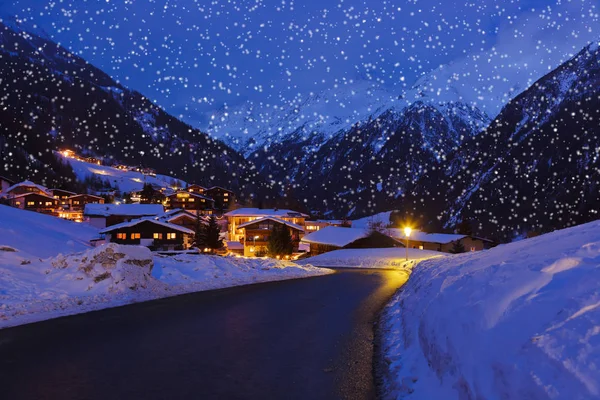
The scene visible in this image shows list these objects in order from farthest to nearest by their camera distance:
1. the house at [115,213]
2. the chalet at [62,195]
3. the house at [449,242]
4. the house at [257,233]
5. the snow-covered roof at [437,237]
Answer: the chalet at [62,195] < the house at [449,242] < the snow-covered roof at [437,237] < the house at [115,213] < the house at [257,233]

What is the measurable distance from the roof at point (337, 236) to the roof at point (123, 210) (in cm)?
2920

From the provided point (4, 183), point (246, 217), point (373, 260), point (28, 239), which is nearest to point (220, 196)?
point (246, 217)

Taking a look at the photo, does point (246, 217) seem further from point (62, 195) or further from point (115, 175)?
point (115, 175)

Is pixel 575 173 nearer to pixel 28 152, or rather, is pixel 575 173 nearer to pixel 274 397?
pixel 274 397

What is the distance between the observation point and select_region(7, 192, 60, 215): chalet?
97.6 m

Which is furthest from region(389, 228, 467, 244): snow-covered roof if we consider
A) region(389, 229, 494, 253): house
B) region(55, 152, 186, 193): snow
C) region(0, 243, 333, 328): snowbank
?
region(55, 152, 186, 193): snow

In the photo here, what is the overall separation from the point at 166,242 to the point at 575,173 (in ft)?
404

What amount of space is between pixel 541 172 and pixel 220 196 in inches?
4077

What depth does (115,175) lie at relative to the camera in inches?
7170

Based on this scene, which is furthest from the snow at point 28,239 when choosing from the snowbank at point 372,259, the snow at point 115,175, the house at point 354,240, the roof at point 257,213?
the snow at point 115,175

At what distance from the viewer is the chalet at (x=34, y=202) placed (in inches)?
3844

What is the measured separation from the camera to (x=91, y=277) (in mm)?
17922

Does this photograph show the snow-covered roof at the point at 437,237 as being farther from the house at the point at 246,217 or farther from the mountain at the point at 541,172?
the mountain at the point at 541,172

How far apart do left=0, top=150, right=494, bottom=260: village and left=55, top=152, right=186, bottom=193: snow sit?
1535 inches
